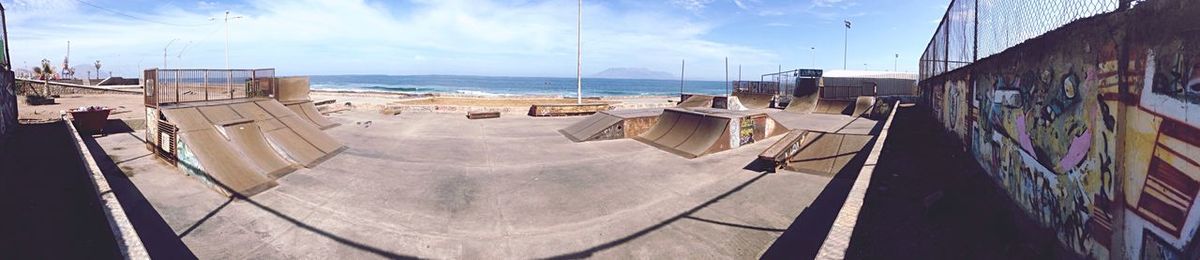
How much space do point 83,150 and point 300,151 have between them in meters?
3.79

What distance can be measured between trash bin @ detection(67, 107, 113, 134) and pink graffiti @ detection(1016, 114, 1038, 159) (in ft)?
76.7

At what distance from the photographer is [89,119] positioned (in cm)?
1630

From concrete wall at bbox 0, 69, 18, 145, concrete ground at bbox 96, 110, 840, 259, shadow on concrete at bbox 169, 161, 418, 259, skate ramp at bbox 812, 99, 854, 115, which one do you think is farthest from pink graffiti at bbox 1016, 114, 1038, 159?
skate ramp at bbox 812, 99, 854, 115

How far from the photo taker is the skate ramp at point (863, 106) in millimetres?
28297

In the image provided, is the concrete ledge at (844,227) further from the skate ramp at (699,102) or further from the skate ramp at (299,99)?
the skate ramp at (699,102)

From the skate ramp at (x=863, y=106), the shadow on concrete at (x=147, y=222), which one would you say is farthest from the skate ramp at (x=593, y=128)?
the skate ramp at (x=863, y=106)

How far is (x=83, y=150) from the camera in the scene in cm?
964

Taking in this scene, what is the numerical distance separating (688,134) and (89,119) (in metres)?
19.1

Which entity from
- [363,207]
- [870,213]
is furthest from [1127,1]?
[363,207]

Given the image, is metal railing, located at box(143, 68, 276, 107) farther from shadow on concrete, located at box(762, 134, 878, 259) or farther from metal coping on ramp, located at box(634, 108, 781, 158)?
shadow on concrete, located at box(762, 134, 878, 259)

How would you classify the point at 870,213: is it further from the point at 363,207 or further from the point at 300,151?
the point at 300,151

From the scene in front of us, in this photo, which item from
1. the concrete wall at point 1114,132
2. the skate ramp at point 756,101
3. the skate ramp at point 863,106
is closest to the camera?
A: the concrete wall at point 1114,132

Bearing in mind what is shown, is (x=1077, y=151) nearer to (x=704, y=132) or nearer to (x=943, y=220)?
(x=943, y=220)

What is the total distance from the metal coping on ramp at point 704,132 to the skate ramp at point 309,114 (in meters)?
12.8
